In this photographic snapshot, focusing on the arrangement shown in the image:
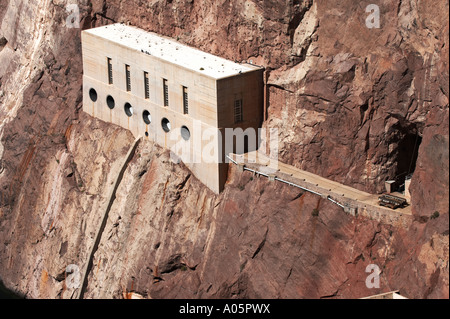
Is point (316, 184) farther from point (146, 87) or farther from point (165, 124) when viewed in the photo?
point (146, 87)

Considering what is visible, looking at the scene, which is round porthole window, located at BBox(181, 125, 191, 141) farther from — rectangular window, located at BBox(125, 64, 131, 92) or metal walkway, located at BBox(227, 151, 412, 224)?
rectangular window, located at BBox(125, 64, 131, 92)

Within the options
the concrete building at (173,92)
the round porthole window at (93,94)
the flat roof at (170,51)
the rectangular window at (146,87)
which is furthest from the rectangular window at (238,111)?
the round porthole window at (93,94)

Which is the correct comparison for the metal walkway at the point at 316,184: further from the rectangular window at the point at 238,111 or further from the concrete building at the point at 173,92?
the rectangular window at the point at 238,111

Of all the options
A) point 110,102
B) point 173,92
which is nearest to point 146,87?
point 173,92

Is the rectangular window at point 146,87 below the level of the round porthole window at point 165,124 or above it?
above

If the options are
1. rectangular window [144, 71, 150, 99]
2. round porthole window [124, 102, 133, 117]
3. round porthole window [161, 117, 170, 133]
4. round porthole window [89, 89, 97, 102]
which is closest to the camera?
round porthole window [161, 117, 170, 133]

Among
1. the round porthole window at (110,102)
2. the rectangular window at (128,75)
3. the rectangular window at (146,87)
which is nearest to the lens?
the rectangular window at (146,87)

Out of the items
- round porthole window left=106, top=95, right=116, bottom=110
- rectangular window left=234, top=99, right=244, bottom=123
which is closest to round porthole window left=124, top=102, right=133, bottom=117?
round porthole window left=106, top=95, right=116, bottom=110
